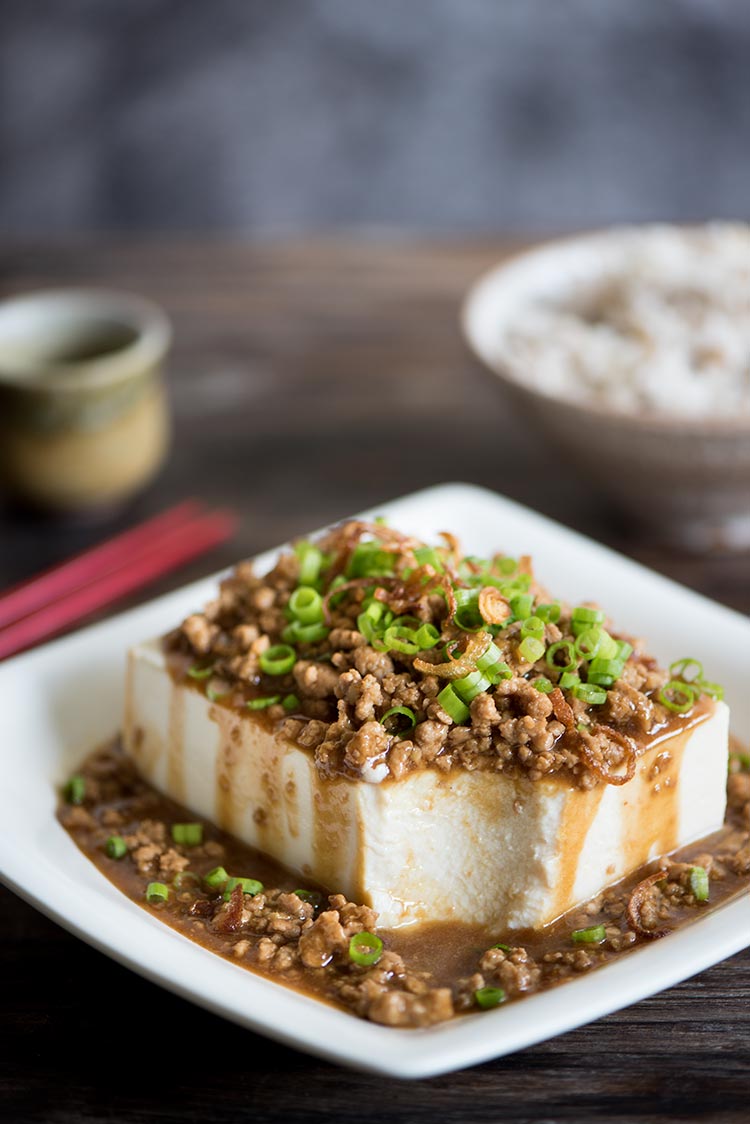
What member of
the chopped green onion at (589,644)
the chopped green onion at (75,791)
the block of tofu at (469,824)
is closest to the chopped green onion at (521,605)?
the chopped green onion at (589,644)

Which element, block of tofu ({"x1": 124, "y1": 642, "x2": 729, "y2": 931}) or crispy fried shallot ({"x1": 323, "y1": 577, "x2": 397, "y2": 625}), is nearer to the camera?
block of tofu ({"x1": 124, "y1": 642, "x2": 729, "y2": 931})

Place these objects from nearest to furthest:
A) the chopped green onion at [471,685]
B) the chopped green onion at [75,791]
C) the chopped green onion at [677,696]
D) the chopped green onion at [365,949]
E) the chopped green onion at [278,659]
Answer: the chopped green onion at [365,949], the chopped green onion at [471,685], the chopped green onion at [677,696], the chopped green onion at [278,659], the chopped green onion at [75,791]

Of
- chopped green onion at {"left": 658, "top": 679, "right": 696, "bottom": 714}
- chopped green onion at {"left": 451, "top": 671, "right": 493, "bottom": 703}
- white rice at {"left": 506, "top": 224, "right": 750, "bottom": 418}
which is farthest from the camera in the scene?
white rice at {"left": 506, "top": 224, "right": 750, "bottom": 418}

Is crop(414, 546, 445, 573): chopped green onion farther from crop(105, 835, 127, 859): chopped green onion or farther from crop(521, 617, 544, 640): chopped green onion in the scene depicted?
crop(105, 835, 127, 859): chopped green onion

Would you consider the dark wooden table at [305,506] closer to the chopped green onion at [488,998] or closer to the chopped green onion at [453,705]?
the chopped green onion at [488,998]

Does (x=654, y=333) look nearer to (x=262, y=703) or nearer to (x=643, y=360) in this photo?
(x=643, y=360)

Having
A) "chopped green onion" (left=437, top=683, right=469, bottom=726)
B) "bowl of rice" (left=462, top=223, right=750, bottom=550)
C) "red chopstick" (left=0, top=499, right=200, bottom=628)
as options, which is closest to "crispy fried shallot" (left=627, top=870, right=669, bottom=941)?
"chopped green onion" (left=437, top=683, right=469, bottom=726)
